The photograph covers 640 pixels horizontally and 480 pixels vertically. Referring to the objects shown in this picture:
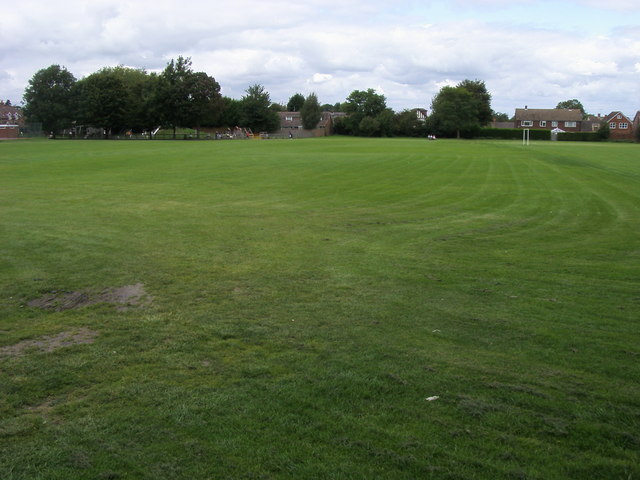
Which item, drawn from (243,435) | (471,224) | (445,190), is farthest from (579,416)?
(445,190)

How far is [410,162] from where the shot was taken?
36688 mm

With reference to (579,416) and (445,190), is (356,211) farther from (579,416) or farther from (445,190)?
(579,416)

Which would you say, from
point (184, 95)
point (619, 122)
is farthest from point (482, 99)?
point (184, 95)

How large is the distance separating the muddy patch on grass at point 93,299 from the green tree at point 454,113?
11234 centimetres

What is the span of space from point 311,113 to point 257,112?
15.8 metres

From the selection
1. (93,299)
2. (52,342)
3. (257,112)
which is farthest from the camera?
(257,112)

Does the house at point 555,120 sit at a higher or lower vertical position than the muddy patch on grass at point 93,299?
higher

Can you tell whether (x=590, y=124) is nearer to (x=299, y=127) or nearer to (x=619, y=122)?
(x=619, y=122)

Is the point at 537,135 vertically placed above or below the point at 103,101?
below

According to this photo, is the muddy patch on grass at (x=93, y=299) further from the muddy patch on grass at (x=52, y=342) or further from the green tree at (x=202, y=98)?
the green tree at (x=202, y=98)

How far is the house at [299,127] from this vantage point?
405ft

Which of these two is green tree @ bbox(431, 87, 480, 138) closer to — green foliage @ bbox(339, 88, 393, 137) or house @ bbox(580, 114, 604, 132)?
green foliage @ bbox(339, 88, 393, 137)

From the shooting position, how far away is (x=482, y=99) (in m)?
134

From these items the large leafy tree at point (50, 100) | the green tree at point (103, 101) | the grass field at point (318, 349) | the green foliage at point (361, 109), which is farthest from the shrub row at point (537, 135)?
the grass field at point (318, 349)
